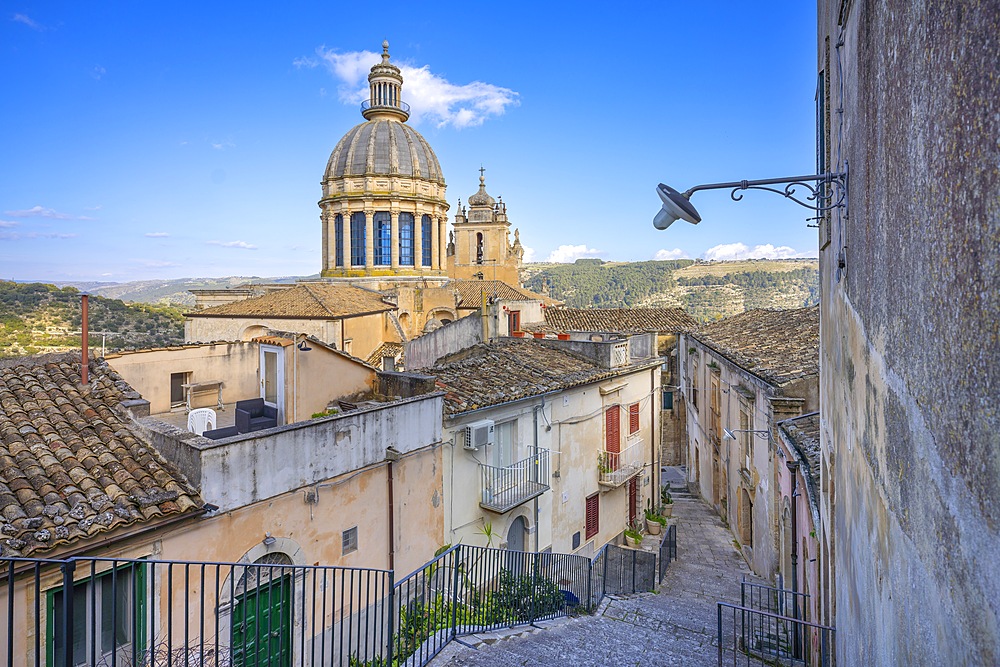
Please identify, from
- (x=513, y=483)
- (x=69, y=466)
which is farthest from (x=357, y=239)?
(x=69, y=466)

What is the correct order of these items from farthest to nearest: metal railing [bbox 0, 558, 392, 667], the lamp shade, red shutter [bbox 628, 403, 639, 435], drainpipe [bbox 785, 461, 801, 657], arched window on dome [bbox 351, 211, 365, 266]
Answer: arched window on dome [bbox 351, 211, 365, 266], red shutter [bbox 628, 403, 639, 435], drainpipe [bbox 785, 461, 801, 657], metal railing [bbox 0, 558, 392, 667], the lamp shade

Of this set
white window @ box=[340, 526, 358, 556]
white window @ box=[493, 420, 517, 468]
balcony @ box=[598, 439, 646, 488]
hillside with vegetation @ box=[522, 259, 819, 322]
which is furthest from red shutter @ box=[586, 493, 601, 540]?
hillside with vegetation @ box=[522, 259, 819, 322]

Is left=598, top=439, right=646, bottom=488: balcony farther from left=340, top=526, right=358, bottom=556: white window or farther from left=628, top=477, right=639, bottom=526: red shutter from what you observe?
left=340, top=526, right=358, bottom=556: white window

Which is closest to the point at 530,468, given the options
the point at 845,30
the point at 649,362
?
the point at 649,362

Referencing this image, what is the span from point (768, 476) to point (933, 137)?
1275cm

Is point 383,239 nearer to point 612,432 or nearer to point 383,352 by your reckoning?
point 383,352

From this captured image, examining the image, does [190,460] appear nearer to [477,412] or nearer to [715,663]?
[477,412]

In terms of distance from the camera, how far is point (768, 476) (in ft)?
43.9

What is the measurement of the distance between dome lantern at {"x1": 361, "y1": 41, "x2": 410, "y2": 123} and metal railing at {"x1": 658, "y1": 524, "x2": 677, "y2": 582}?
31.9 m

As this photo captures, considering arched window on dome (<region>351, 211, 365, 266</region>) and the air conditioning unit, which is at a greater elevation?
arched window on dome (<region>351, 211, 365, 266</region>)

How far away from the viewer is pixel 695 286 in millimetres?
103062

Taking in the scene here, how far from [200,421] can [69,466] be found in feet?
9.97

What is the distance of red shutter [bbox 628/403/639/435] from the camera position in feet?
63.3

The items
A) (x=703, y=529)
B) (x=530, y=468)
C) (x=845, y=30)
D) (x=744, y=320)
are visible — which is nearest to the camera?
(x=845, y=30)
